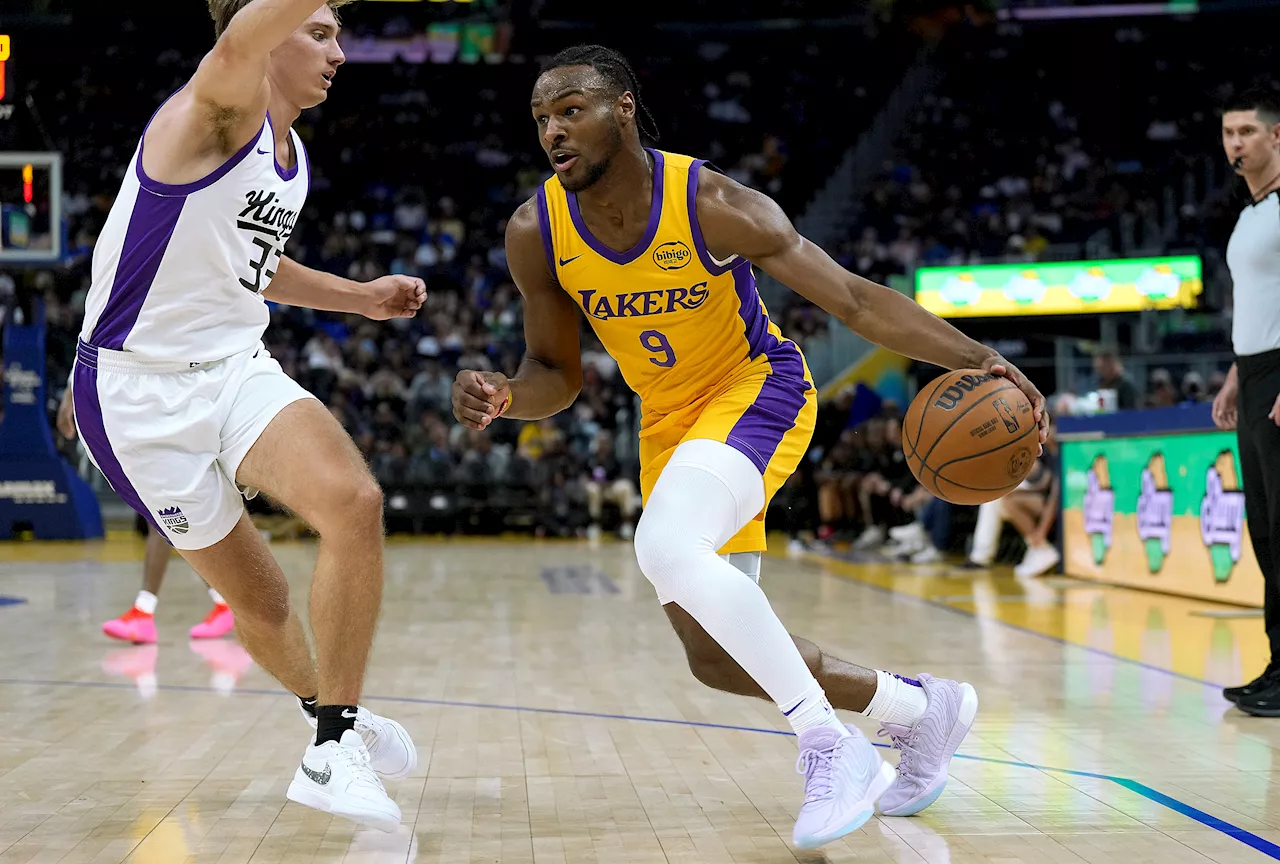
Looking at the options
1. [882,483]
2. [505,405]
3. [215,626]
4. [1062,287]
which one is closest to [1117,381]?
[882,483]

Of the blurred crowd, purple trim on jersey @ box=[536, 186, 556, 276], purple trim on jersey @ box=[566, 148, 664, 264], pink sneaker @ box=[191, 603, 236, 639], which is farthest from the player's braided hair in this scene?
the blurred crowd

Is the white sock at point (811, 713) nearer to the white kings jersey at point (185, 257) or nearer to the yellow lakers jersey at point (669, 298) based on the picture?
the yellow lakers jersey at point (669, 298)

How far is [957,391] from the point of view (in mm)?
3283

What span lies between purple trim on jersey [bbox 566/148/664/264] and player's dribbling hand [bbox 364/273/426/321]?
1.81 ft

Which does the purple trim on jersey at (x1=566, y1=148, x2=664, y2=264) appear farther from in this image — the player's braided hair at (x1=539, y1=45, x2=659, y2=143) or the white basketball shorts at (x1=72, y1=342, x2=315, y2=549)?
the white basketball shorts at (x1=72, y1=342, x2=315, y2=549)

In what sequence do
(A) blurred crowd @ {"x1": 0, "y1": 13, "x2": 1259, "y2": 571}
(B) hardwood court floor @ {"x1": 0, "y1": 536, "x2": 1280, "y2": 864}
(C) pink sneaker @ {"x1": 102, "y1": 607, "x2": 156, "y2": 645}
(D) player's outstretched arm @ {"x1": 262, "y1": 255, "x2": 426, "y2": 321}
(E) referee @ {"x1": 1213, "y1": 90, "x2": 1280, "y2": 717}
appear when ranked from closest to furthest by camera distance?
(B) hardwood court floor @ {"x1": 0, "y1": 536, "x2": 1280, "y2": 864} → (D) player's outstretched arm @ {"x1": 262, "y1": 255, "x2": 426, "y2": 321} → (E) referee @ {"x1": 1213, "y1": 90, "x2": 1280, "y2": 717} → (C) pink sneaker @ {"x1": 102, "y1": 607, "x2": 156, "y2": 645} → (A) blurred crowd @ {"x1": 0, "y1": 13, "x2": 1259, "y2": 571}

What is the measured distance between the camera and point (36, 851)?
9.84 ft

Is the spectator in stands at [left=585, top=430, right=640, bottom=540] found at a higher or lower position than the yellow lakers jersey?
lower

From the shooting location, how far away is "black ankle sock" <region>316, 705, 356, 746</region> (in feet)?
10.2

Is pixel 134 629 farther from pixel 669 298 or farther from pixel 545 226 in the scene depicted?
pixel 669 298

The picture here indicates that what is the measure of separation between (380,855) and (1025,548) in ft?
30.5

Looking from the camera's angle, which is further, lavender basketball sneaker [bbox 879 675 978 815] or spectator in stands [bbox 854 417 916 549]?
spectator in stands [bbox 854 417 916 549]

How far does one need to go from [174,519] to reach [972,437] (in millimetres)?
1960

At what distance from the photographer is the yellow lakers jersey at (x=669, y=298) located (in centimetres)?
332
